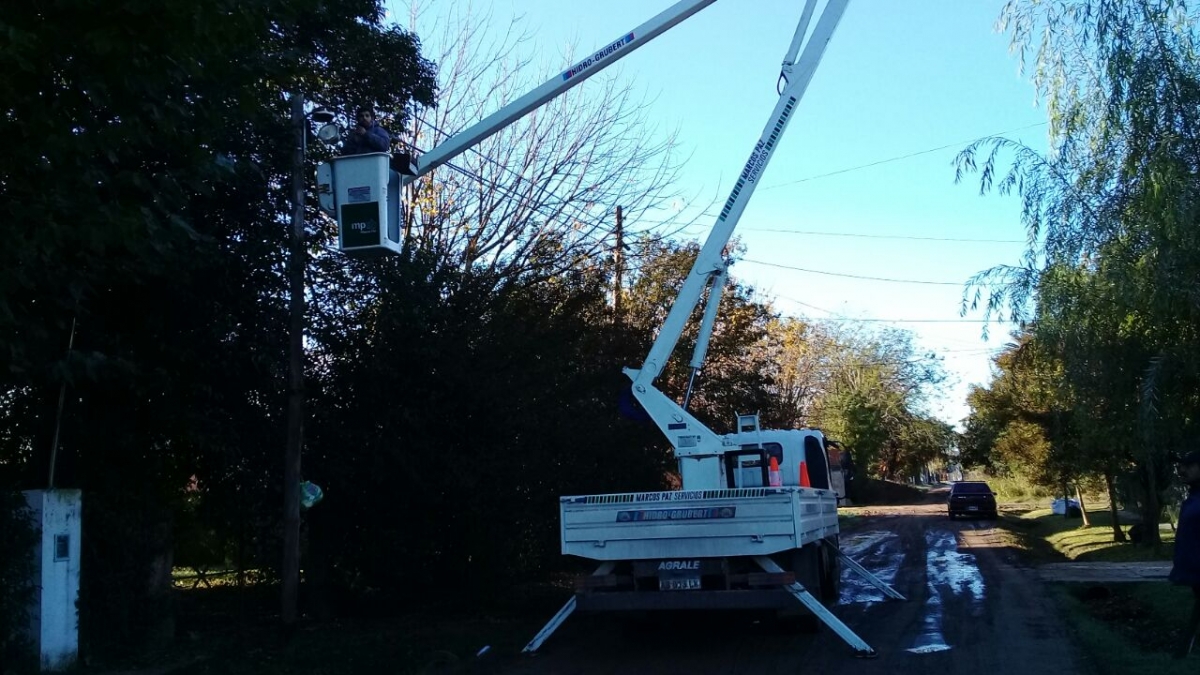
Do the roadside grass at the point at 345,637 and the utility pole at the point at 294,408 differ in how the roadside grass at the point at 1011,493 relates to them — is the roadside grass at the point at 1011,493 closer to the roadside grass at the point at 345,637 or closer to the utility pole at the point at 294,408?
the roadside grass at the point at 345,637

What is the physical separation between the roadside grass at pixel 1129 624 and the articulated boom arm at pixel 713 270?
457cm

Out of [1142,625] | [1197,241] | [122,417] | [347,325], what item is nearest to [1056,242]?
[1197,241]

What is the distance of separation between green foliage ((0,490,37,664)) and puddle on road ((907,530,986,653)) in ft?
28.5

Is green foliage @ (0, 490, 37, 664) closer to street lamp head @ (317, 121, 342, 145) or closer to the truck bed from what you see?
street lamp head @ (317, 121, 342, 145)

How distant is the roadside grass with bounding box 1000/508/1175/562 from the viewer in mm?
21984

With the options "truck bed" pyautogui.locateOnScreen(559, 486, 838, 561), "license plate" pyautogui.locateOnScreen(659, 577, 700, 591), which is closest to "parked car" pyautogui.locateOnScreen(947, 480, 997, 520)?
"truck bed" pyautogui.locateOnScreen(559, 486, 838, 561)

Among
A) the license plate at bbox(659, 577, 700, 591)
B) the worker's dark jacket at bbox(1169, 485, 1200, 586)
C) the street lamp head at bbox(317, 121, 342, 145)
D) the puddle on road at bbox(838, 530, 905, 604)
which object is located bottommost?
the puddle on road at bbox(838, 530, 905, 604)

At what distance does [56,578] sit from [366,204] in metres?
4.82

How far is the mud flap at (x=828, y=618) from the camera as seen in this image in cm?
1009

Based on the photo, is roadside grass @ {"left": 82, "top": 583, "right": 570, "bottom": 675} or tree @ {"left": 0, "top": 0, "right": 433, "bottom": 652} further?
roadside grass @ {"left": 82, "top": 583, "right": 570, "bottom": 675}

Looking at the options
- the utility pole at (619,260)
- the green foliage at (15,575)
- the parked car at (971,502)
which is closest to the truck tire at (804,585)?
the green foliage at (15,575)

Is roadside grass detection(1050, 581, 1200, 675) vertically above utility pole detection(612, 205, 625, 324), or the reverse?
utility pole detection(612, 205, 625, 324)

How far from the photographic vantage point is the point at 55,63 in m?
7.50

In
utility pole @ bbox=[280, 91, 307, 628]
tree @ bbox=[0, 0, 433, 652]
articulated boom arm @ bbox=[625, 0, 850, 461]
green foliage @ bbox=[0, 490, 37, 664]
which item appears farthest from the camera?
articulated boom arm @ bbox=[625, 0, 850, 461]
